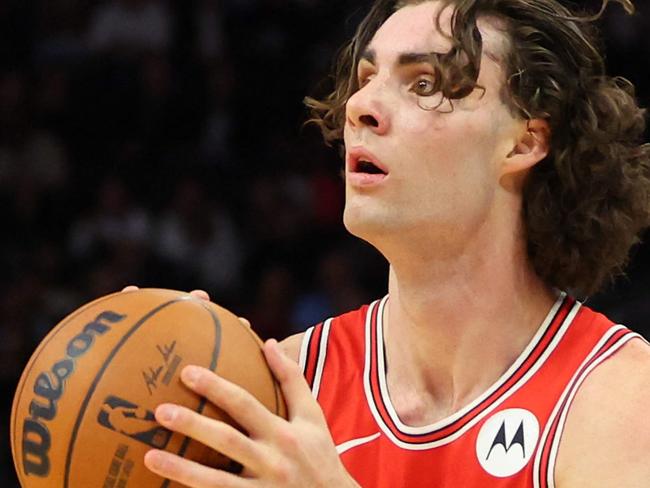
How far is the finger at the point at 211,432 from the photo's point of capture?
2.34m

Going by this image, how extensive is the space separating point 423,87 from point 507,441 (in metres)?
0.96

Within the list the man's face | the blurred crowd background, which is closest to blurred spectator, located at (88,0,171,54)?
the blurred crowd background

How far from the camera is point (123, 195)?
7.77 m

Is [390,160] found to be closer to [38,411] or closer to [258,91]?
[38,411]

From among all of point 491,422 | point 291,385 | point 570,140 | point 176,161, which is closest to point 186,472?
point 291,385

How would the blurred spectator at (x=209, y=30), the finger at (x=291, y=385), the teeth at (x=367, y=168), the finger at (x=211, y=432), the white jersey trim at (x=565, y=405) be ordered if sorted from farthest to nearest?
the blurred spectator at (x=209, y=30)
the teeth at (x=367, y=168)
the white jersey trim at (x=565, y=405)
the finger at (x=291, y=385)
the finger at (x=211, y=432)

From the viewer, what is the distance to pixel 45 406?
8.29 ft

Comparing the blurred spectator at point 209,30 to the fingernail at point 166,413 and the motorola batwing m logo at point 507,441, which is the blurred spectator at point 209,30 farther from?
the fingernail at point 166,413

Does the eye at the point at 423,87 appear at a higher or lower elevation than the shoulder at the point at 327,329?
higher

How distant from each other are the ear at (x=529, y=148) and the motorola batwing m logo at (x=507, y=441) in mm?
669

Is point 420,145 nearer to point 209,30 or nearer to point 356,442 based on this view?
point 356,442

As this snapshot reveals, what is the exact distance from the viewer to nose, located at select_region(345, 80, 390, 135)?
304 cm

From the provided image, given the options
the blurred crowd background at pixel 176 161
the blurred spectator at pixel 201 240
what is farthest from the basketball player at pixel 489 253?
the blurred spectator at pixel 201 240
